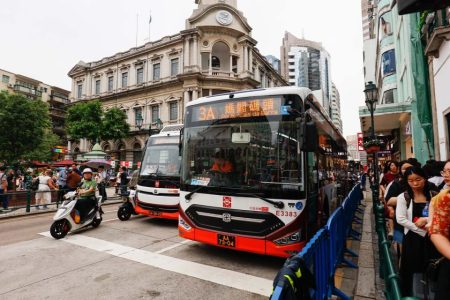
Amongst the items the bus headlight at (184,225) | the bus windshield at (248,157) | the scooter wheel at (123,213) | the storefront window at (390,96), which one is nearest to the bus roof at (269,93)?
the bus windshield at (248,157)

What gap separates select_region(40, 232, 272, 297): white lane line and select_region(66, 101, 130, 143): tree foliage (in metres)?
34.2

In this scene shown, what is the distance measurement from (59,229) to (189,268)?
13.1 feet

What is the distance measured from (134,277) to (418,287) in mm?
3825

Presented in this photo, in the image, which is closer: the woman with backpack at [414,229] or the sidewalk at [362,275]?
the woman with backpack at [414,229]

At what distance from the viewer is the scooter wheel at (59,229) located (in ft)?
21.8

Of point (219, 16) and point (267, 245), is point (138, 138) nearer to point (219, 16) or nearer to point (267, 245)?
point (219, 16)

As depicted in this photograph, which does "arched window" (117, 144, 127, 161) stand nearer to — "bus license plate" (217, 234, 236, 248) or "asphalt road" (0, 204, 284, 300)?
"asphalt road" (0, 204, 284, 300)

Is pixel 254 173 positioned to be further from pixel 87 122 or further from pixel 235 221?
pixel 87 122

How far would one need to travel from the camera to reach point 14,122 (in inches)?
726

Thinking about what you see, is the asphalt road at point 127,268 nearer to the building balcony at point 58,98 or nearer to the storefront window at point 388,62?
the storefront window at point 388,62

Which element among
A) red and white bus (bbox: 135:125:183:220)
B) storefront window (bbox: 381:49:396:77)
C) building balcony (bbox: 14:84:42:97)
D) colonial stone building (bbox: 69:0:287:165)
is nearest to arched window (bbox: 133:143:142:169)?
colonial stone building (bbox: 69:0:287:165)

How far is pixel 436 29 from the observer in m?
7.59

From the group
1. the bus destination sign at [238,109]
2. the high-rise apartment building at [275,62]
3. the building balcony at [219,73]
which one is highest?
the high-rise apartment building at [275,62]

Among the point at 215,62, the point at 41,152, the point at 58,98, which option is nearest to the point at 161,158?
the point at 41,152
